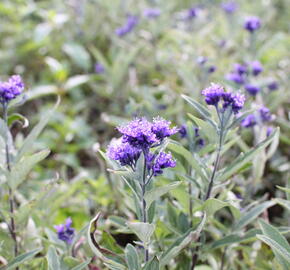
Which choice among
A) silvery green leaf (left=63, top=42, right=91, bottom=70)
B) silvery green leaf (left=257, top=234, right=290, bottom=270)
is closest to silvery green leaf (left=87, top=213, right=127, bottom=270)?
silvery green leaf (left=257, top=234, right=290, bottom=270)

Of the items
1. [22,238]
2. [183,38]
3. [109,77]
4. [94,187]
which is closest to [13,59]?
[109,77]

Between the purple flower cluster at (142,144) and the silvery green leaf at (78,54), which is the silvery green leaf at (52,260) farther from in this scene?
the silvery green leaf at (78,54)

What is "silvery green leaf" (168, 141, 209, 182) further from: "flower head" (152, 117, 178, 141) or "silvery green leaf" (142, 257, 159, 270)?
"silvery green leaf" (142, 257, 159, 270)

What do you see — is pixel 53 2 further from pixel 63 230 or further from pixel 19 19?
pixel 63 230

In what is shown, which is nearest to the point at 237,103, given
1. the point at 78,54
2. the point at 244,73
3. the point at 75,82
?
the point at 244,73

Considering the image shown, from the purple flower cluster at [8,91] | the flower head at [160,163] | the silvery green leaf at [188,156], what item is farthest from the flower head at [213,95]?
the purple flower cluster at [8,91]

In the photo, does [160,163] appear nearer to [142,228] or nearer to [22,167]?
[142,228]

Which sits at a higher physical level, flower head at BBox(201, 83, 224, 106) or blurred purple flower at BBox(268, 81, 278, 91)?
flower head at BBox(201, 83, 224, 106)

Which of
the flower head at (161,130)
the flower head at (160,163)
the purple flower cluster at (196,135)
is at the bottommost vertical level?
the purple flower cluster at (196,135)

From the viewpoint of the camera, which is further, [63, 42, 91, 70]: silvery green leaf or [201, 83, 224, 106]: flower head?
[63, 42, 91, 70]: silvery green leaf
